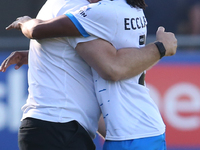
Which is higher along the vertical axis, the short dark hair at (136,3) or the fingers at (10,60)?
the short dark hair at (136,3)

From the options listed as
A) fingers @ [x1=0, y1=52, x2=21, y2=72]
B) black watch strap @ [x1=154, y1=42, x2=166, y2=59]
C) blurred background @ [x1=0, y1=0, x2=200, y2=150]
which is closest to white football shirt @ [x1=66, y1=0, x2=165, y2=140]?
black watch strap @ [x1=154, y1=42, x2=166, y2=59]

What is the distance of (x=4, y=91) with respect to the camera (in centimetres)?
472

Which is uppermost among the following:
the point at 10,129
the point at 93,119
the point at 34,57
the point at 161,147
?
the point at 34,57

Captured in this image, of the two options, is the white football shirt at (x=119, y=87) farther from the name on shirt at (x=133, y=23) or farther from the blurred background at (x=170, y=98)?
the blurred background at (x=170, y=98)

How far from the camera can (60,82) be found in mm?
2018

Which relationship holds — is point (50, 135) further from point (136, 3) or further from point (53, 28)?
point (136, 3)

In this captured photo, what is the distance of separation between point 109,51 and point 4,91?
3051 millimetres

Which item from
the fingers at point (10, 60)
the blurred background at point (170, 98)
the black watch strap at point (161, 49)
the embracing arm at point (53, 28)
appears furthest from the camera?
A: the blurred background at point (170, 98)

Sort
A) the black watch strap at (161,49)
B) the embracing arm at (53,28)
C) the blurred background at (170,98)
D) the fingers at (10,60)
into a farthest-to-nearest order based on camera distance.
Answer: the blurred background at (170,98) < the fingers at (10,60) < the black watch strap at (161,49) < the embracing arm at (53,28)

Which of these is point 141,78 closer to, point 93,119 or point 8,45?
point 93,119

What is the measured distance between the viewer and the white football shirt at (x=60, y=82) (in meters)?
2.00

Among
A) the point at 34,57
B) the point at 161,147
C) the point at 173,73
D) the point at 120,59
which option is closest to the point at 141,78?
the point at 120,59

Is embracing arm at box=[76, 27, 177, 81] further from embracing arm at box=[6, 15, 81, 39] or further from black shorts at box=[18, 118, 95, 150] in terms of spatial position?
black shorts at box=[18, 118, 95, 150]

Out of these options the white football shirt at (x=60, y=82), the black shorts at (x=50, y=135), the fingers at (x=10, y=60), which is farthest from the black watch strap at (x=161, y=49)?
the fingers at (x=10, y=60)
